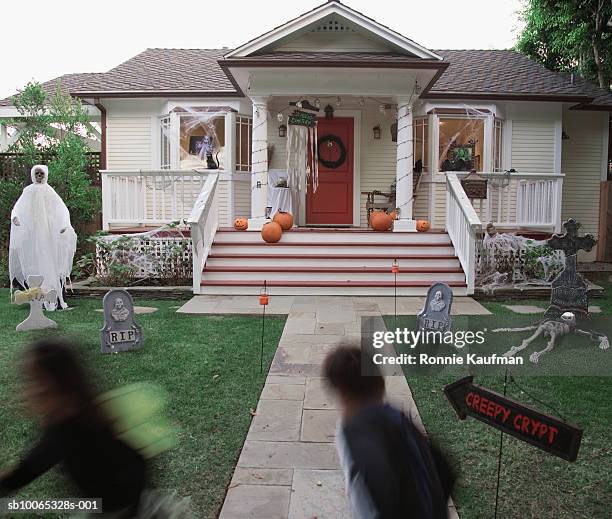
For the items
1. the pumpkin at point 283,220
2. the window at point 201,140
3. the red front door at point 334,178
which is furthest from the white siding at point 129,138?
the pumpkin at point 283,220

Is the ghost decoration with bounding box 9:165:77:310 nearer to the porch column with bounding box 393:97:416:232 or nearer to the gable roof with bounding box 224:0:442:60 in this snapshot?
the gable roof with bounding box 224:0:442:60

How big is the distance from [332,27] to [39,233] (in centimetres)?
648

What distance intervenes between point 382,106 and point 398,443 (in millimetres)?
10561

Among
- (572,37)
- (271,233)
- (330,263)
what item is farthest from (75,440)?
(572,37)

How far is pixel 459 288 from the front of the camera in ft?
30.0

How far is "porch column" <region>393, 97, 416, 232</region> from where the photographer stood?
34.9 feet

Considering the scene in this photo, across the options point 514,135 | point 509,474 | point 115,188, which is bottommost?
point 509,474

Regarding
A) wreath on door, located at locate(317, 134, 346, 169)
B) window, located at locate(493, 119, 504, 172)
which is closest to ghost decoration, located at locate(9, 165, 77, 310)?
wreath on door, located at locate(317, 134, 346, 169)

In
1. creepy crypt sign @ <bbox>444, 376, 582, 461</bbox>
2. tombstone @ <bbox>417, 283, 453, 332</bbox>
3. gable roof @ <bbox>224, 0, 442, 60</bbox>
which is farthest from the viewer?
gable roof @ <bbox>224, 0, 442, 60</bbox>

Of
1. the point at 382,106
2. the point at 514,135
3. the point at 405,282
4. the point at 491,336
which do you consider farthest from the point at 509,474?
the point at 514,135

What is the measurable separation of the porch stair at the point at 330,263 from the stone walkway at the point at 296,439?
2.09 metres

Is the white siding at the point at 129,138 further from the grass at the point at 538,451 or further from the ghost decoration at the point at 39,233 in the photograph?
the grass at the point at 538,451

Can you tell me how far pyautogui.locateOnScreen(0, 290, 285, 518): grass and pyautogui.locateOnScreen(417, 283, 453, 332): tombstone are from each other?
155cm

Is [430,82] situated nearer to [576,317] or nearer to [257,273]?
[257,273]
